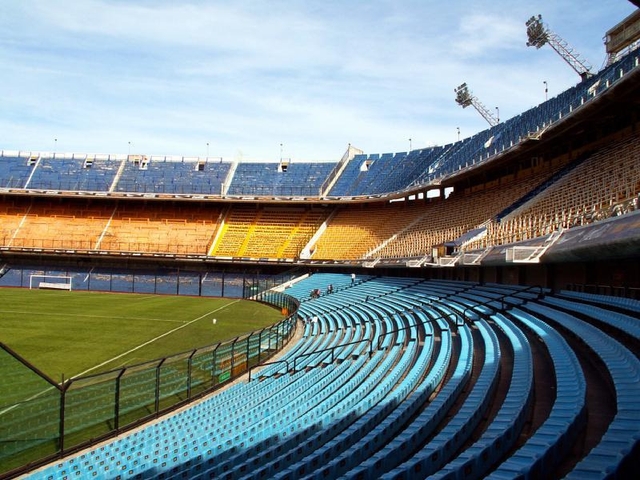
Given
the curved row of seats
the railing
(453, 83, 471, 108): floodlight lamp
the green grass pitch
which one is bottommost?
the green grass pitch

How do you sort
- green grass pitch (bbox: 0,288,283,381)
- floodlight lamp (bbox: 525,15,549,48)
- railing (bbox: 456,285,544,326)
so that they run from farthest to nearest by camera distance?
1. floodlight lamp (bbox: 525,15,549,48)
2. green grass pitch (bbox: 0,288,283,381)
3. railing (bbox: 456,285,544,326)

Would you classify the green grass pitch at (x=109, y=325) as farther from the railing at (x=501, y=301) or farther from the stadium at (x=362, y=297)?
the railing at (x=501, y=301)

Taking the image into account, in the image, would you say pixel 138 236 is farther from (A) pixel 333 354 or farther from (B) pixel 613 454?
(B) pixel 613 454

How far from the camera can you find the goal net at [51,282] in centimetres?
4100

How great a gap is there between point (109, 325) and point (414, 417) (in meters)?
18.9

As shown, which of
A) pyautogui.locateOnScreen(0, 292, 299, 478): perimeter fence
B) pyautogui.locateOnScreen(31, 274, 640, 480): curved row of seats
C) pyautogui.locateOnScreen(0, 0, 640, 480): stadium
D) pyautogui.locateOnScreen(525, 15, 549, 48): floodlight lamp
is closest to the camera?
pyautogui.locateOnScreen(31, 274, 640, 480): curved row of seats

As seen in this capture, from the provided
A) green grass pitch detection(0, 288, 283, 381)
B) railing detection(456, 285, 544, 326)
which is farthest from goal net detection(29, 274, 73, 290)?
railing detection(456, 285, 544, 326)

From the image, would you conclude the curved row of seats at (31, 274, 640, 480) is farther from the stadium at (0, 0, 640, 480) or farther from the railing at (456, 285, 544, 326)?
the railing at (456, 285, 544, 326)

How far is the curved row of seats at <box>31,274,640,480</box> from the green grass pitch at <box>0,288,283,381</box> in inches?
230

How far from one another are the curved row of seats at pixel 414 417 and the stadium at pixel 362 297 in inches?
1.6

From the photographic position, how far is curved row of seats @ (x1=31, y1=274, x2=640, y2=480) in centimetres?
491

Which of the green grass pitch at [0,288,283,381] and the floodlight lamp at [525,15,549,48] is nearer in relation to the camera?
the green grass pitch at [0,288,283,381]

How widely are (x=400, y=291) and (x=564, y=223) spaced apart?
421 inches

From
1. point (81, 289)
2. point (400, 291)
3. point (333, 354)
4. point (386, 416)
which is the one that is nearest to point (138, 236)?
point (81, 289)
